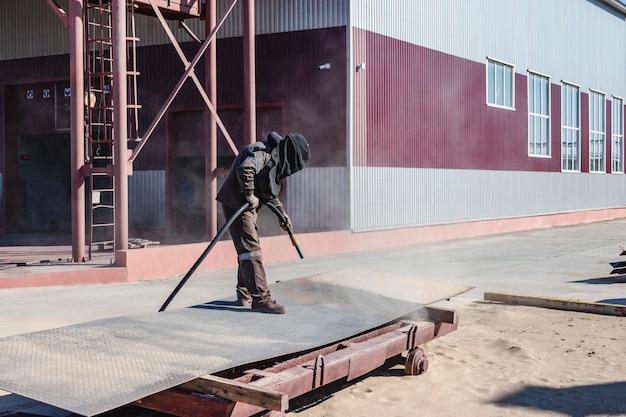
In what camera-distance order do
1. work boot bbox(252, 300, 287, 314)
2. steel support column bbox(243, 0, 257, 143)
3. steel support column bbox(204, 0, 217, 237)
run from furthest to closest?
steel support column bbox(243, 0, 257, 143), steel support column bbox(204, 0, 217, 237), work boot bbox(252, 300, 287, 314)

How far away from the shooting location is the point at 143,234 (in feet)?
72.2

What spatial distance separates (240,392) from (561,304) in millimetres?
6365

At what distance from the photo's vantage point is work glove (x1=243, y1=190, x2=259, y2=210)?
716cm

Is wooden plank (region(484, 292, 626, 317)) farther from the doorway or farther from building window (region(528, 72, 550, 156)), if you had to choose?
building window (region(528, 72, 550, 156))

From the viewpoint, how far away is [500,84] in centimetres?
2556

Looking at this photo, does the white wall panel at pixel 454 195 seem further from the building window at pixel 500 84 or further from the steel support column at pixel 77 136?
the steel support column at pixel 77 136

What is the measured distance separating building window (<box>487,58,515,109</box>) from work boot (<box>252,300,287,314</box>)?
1914 centimetres

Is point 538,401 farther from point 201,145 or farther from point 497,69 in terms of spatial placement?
point 497,69

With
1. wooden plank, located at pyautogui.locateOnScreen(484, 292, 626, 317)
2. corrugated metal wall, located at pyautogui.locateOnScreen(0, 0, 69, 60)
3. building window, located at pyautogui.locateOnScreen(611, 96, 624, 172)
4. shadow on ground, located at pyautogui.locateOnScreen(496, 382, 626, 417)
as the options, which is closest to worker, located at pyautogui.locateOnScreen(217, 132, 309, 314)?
shadow on ground, located at pyautogui.locateOnScreen(496, 382, 626, 417)

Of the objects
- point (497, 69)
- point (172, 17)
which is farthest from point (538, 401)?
point (497, 69)

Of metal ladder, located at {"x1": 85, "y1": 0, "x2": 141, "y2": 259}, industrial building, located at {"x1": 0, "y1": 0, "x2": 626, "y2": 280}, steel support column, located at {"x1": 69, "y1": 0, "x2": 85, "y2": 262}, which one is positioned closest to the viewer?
steel support column, located at {"x1": 69, "y1": 0, "x2": 85, "y2": 262}

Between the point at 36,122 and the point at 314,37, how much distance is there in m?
10.4

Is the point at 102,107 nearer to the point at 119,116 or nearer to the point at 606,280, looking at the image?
the point at 119,116

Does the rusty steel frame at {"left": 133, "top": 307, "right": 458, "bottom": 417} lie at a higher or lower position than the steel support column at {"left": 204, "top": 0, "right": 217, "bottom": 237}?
lower
